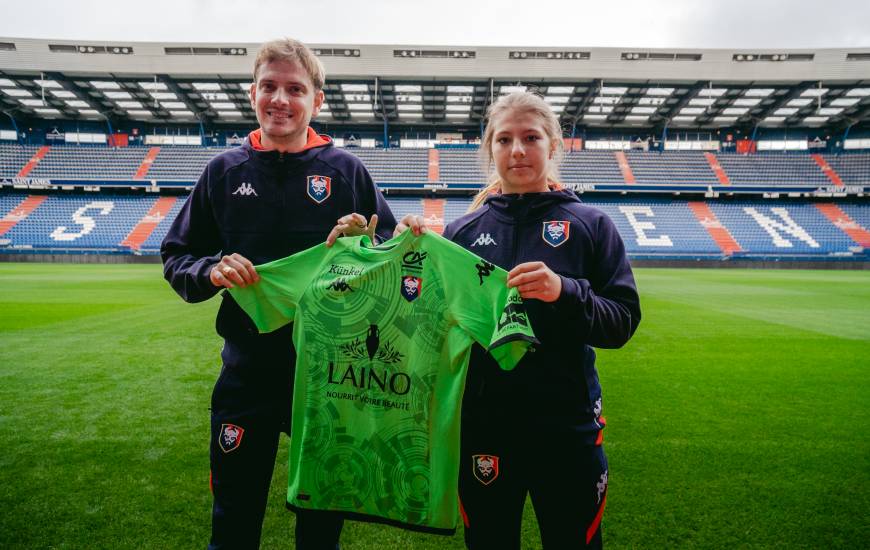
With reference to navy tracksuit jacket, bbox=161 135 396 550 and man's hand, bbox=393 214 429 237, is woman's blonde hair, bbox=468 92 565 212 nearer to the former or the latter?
man's hand, bbox=393 214 429 237

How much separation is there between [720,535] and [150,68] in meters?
30.3

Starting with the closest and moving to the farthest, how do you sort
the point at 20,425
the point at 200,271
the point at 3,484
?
1. the point at 200,271
2. the point at 3,484
3. the point at 20,425

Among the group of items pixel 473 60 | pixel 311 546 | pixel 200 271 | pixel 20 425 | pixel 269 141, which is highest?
pixel 473 60

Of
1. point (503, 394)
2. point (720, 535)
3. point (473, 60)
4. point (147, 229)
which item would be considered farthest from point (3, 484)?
point (147, 229)

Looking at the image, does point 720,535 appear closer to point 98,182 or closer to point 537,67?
point 537,67

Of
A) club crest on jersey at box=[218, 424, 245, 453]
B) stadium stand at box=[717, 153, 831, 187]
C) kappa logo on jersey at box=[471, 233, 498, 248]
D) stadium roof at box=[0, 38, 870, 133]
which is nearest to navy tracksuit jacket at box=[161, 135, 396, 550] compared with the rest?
club crest on jersey at box=[218, 424, 245, 453]

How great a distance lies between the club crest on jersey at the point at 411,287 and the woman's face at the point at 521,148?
0.54 metres

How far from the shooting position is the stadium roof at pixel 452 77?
80.4ft

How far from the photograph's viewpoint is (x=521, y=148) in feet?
5.76

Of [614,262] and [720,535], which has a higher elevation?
[614,262]

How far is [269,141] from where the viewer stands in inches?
81.3

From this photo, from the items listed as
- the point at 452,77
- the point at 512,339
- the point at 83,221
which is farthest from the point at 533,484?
the point at 83,221

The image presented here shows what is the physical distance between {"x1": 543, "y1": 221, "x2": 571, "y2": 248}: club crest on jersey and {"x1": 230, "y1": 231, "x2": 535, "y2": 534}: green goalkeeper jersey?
0.77ft

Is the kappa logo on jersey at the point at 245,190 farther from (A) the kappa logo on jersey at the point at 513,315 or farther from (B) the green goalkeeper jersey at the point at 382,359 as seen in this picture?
(A) the kappa logo on jersey at the point at 513,315
